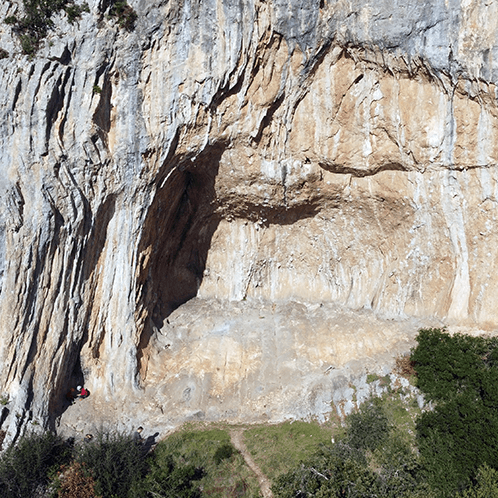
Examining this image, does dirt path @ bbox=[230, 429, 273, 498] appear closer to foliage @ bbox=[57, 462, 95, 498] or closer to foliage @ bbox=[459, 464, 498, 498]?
foliage @ bbox=[57, 462, 95, 498]

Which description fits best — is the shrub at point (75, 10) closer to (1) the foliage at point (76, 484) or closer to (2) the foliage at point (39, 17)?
(2) the foliage at point (39, 17)

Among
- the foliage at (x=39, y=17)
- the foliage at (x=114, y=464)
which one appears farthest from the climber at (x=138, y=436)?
the foliage at (x=39, y=17)

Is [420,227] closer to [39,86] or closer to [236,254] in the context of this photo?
[236,254]

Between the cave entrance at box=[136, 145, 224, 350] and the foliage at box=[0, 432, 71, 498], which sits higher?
the cave entrance at box=[136, 145, 224, 350]

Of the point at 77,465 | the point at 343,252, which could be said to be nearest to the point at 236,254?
the point at 343,252

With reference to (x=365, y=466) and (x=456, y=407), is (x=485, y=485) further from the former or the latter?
(x=365, y=466)

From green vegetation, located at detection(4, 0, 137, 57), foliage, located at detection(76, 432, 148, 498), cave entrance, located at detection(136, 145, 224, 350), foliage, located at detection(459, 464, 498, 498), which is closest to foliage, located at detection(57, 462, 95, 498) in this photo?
foliage, located at detection(76, 432, 148, 498)
